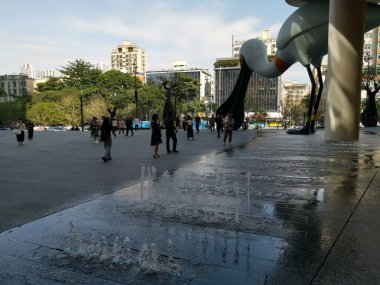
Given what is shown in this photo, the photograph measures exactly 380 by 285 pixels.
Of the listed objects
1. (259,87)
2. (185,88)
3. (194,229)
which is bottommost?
(194,229)

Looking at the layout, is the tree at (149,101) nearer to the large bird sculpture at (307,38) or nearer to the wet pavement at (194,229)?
the large bird sculpture at (307,38)

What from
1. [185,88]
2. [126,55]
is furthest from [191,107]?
[126,55]

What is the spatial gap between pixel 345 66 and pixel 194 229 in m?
12.8

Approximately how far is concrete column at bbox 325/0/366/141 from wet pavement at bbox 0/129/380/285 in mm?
7800

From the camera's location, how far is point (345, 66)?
46.7 ft

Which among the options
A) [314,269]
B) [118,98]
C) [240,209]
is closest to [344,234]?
[314,269]

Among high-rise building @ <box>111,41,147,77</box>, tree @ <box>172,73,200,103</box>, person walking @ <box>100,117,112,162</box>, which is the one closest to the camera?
person walking @ <box>100,117,112,162</box>

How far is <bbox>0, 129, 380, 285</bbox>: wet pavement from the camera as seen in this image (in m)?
2.90

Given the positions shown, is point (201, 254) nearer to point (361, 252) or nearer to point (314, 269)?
point (314, 269)

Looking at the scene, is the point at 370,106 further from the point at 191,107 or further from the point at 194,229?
the point at 191,107

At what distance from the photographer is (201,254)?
3268 millimetres

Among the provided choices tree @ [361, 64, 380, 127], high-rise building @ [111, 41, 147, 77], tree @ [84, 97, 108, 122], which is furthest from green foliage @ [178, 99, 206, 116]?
high-rise building @ [111, 41, 147, 77]

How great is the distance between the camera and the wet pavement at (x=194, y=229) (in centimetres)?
290

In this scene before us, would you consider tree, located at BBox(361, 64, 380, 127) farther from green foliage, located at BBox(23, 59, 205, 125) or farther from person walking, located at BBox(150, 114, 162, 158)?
green foliage, located at BBox(23, 59, 205, 125)
